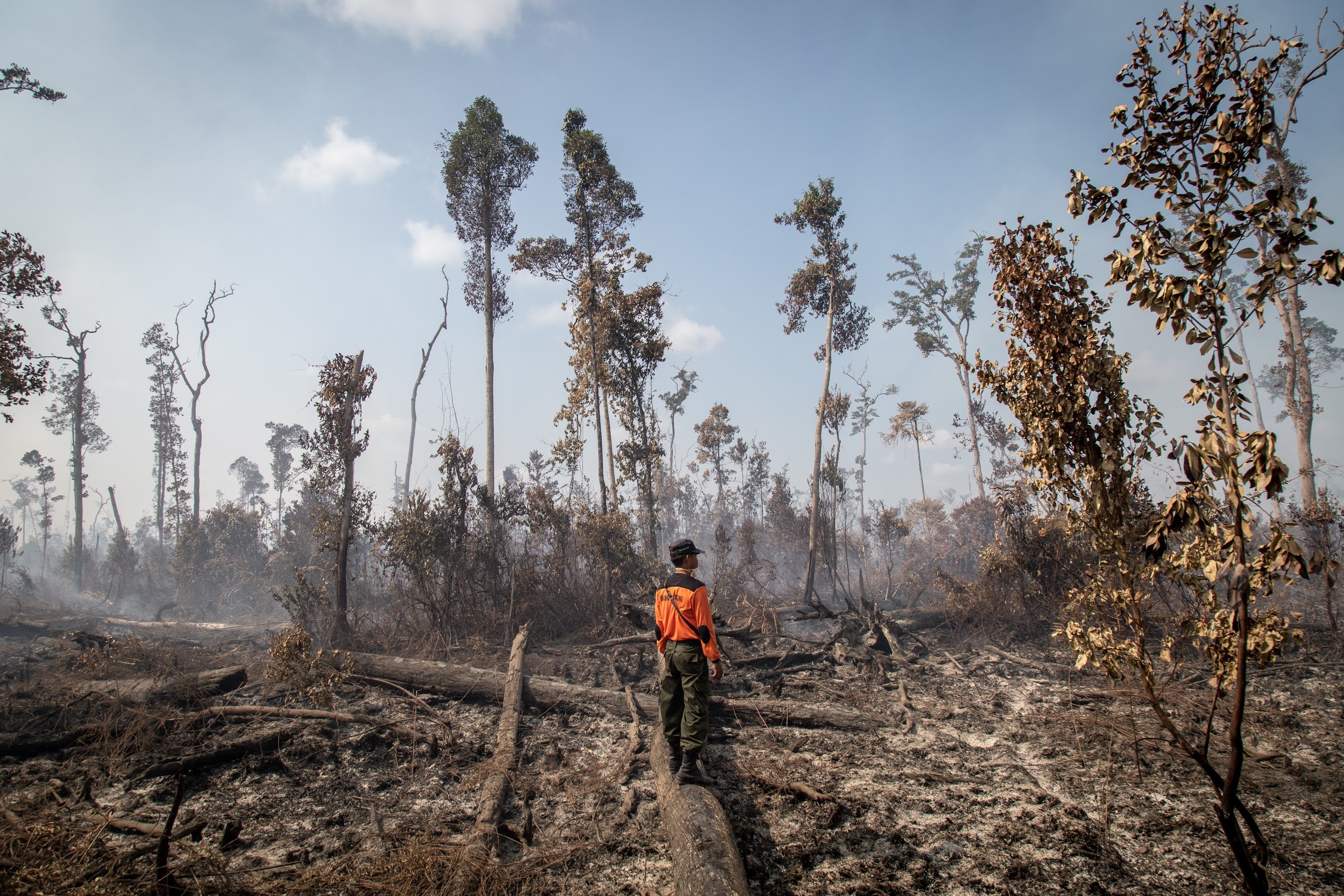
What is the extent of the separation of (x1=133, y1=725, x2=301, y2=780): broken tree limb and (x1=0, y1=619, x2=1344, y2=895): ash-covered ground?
0.05 m

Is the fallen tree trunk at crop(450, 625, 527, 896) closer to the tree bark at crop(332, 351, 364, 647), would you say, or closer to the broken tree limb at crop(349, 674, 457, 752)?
the broken tree limb at crop(349, 674, 457, 752)

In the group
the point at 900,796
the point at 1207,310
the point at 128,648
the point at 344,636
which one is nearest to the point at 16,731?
the point at 128,648

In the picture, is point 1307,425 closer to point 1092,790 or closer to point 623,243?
point 1092,790

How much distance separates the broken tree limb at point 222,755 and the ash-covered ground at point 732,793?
0.15ft

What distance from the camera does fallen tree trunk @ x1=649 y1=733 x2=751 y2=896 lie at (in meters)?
3.24

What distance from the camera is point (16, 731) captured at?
5996mm

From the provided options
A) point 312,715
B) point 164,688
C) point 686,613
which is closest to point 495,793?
point 686,613

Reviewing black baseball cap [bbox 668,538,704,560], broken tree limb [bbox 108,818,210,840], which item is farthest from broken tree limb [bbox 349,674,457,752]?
black baseball cap [bbox 668,538,704,560]

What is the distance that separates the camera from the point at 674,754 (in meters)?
4.86

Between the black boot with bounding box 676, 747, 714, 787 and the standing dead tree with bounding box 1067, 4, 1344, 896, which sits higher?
the standing dead tree with bounding box 1067, 4, 1344, 896

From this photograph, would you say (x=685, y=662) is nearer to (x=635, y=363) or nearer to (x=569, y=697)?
(x=569, y=697)

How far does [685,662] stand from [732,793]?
125 cm

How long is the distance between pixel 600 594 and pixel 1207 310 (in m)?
11.1

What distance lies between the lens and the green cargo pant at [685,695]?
4617mm
